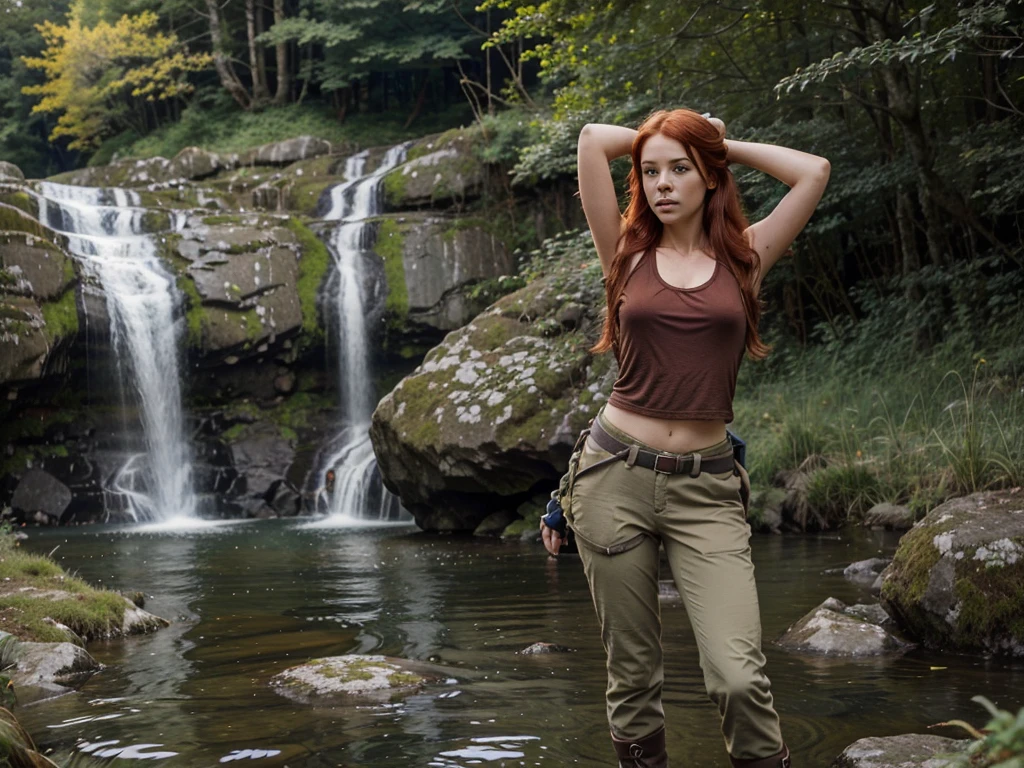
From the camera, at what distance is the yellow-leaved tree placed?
2927 centimetres

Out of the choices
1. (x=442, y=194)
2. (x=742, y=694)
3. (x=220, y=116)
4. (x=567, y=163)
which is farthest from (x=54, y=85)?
(x=742, y=694)

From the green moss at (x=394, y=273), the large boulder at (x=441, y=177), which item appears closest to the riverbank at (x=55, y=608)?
the green moss at (x=394, y=273)

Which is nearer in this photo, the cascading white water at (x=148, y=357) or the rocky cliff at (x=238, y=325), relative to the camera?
the rocky cliff at (x=238, y=325)

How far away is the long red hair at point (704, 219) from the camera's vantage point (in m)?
2.78

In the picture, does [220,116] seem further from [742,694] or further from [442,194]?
[742,694]

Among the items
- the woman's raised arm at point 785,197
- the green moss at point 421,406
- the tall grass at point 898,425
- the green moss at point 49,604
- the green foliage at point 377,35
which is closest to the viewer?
the woman's raised arm at point 785,197

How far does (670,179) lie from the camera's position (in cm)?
280

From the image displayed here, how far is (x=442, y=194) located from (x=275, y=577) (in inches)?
456

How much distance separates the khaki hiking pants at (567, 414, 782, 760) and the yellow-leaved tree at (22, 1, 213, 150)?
95.6 ft

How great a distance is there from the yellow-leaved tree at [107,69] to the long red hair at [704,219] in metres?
28.8

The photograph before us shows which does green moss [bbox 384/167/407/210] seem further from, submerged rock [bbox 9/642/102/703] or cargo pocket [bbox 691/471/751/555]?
cargo pocket [bbox 691/471/751/555]

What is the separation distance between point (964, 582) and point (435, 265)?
45.1 ft

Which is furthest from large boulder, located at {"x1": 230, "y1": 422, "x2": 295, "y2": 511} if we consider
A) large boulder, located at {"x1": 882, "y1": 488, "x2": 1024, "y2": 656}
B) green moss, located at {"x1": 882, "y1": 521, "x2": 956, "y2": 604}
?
large boulder, located at {"x1": 882, "y1": 488, "x2": 1024, "y2": 656}

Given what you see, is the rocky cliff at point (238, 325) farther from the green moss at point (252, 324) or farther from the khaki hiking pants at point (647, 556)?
the khaki hiking pants at point (647, 556)
